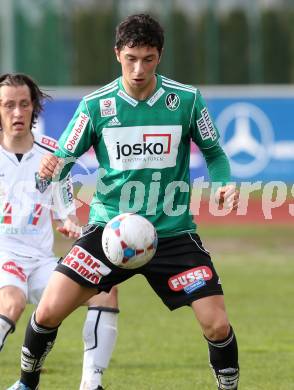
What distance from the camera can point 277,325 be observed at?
10.7 m

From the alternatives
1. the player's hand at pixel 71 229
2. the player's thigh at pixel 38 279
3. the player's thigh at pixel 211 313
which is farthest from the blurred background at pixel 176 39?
the player's thigh at pixel 211 313

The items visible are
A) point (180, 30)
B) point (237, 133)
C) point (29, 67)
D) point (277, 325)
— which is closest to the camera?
point (277, 325)

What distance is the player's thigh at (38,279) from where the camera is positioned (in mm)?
7461

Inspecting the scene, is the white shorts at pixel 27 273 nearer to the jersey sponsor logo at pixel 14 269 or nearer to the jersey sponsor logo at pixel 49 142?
the jersey sponsor logo at pixel 14 269

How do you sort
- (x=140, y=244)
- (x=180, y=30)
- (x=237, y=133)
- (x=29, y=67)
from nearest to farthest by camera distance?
(x=140, y=244) < (x=237, y=133) < (x=29, y=67) < (x=180, y=30)

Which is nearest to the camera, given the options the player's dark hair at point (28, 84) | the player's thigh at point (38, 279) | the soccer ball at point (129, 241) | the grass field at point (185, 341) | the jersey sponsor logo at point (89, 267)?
the soccer ball at point (129, 241)

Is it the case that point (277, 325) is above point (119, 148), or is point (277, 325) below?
below

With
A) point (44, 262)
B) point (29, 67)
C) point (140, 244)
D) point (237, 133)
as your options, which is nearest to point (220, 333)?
point (140, 244)

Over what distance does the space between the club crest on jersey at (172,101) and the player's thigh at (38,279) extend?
1661mm

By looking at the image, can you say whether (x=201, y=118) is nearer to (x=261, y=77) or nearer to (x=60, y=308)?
(x=60, y=308)

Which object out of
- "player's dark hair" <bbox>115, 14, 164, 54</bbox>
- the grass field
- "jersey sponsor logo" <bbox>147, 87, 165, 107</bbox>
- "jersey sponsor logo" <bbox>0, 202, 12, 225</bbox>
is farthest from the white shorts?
"player's dark hair" <bbox>115, 14, 164, 54</bbox>

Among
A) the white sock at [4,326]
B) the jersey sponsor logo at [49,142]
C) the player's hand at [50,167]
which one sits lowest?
the white sock at [4,326]

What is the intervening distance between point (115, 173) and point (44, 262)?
138 centimetres

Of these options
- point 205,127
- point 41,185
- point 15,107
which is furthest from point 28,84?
point 205,127
